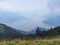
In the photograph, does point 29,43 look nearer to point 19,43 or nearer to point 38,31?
point 19,43

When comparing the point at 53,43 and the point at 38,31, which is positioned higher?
the point at 38,31

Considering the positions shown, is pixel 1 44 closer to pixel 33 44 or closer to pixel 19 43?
pixel 19 43

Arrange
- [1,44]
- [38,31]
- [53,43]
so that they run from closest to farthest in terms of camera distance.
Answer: [1,44] → [53,43] → [38,31]

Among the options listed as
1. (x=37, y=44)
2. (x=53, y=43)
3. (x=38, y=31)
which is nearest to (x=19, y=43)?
(x=37, y=44)

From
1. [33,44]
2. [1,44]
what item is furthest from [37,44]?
[1,44]

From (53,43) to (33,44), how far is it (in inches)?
92.3

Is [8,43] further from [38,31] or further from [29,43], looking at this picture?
[38,31]

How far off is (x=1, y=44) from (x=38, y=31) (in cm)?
885

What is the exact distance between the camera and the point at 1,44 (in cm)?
1827

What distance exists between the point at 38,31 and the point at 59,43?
640cm

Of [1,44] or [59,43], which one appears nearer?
[1,44]

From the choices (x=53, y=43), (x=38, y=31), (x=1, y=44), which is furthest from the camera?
(x=38, y=31)

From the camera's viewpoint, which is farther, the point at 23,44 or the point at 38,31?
the point at 38,31

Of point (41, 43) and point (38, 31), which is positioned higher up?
point (38, 31)
